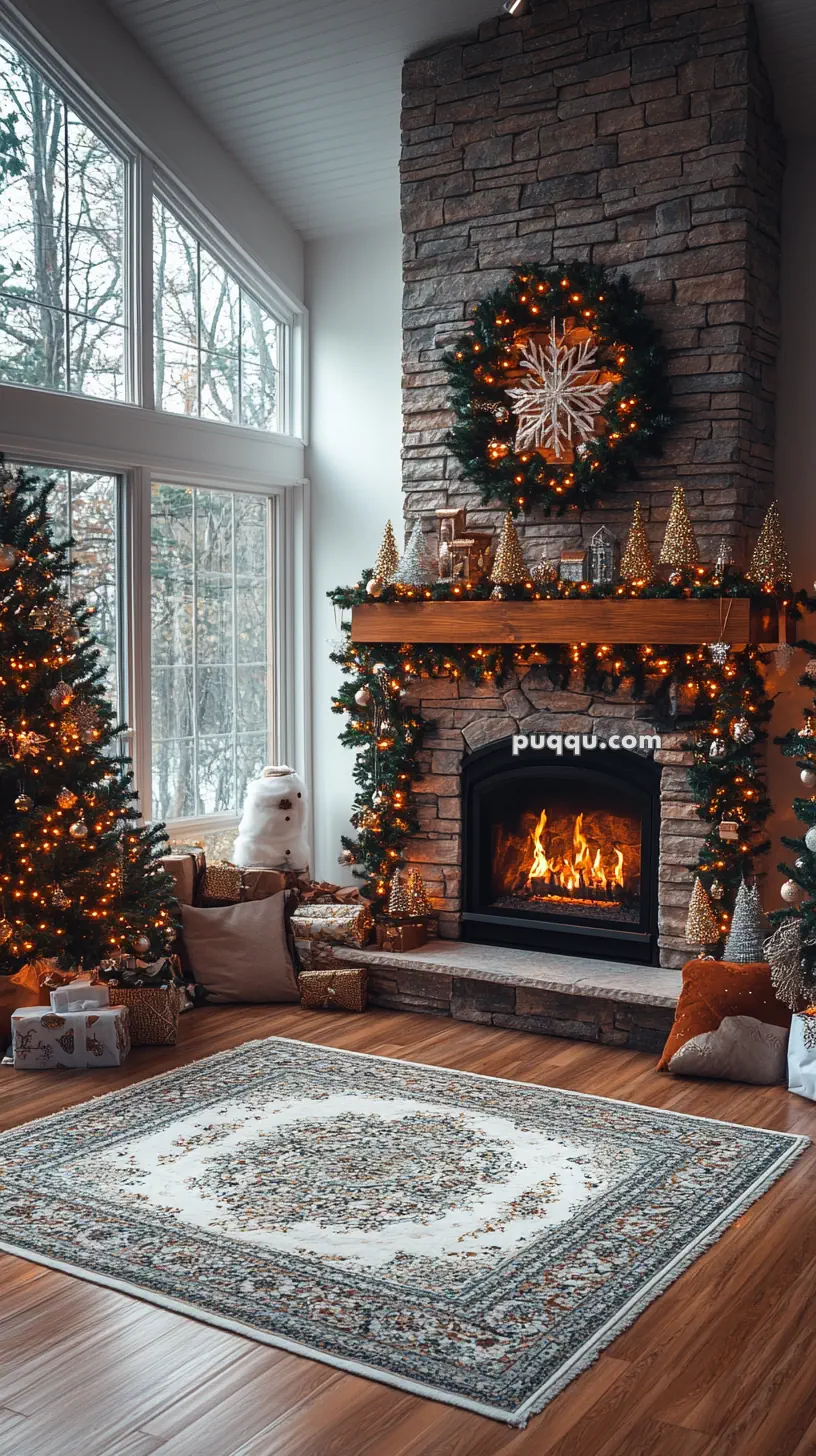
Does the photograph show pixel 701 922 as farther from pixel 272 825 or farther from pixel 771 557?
pixel 272 825

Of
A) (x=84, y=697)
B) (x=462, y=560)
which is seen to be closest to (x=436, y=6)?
(x=462, y=560)

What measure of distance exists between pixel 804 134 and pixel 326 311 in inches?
95.9

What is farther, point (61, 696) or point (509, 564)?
point (509, 564)

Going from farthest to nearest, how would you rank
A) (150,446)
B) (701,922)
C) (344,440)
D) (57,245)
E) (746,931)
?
1. (344,440)
2. (150,446)
3. (57,245)
4. (701,922)
5. (746,931)

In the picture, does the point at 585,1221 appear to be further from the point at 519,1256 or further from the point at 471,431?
the point at 471,431

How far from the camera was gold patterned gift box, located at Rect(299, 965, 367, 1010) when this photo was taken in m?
5.68

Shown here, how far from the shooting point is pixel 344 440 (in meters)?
6.78

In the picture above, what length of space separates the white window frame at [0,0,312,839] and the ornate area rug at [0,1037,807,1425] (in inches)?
84.6

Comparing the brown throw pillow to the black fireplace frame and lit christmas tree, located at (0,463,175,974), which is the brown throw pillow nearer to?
lit christmas tree, located at (0,463,175,974)

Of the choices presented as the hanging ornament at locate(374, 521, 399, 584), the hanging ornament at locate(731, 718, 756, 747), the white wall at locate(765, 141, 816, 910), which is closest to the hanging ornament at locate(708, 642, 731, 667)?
the hanging ornament at locate(731, 718, 756, 747)

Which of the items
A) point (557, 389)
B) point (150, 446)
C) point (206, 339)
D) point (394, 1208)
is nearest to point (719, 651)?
point (557, 389)

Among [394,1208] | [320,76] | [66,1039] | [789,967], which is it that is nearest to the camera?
[394,1208]

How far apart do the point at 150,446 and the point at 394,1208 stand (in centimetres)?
364

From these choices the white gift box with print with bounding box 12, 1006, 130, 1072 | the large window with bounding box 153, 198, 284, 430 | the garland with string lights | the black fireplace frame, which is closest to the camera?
the white gift box with print with bounding box 12, 1006, 130, 1072
